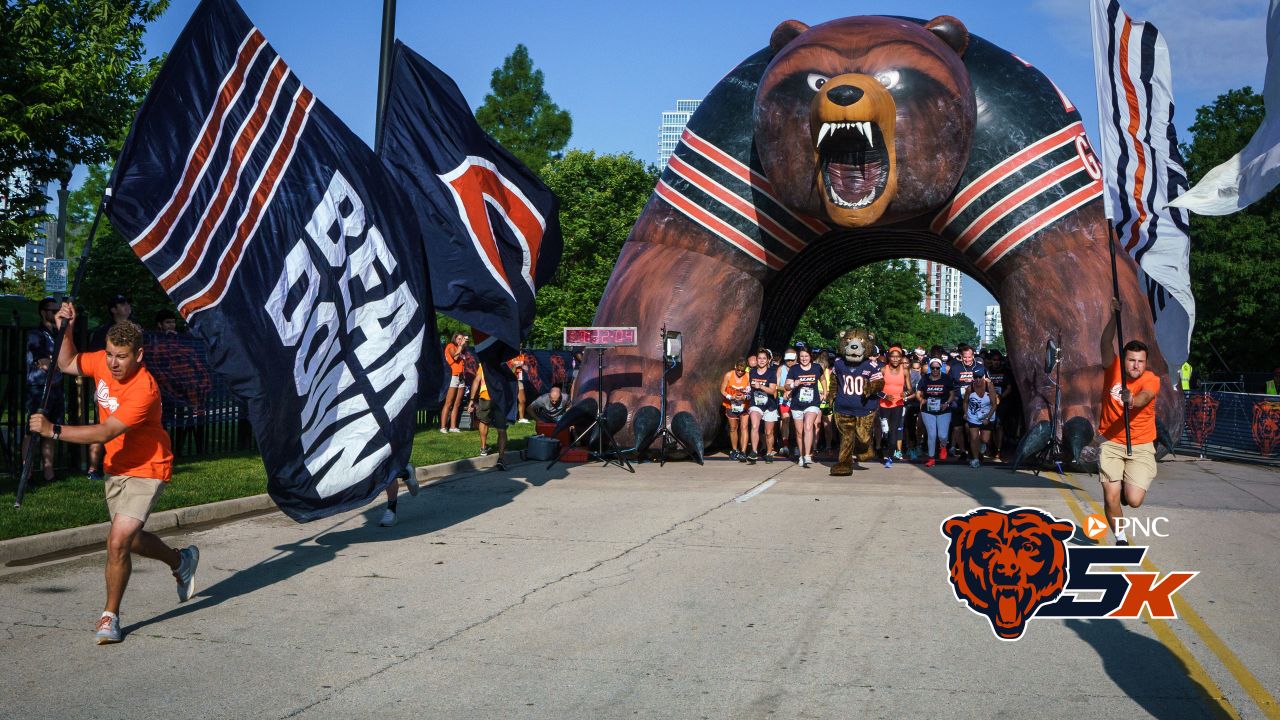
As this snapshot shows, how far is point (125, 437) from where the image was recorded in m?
5.91

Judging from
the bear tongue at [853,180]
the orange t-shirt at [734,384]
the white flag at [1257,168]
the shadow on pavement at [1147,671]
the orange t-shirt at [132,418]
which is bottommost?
the shadow on pavement at [1147,671]

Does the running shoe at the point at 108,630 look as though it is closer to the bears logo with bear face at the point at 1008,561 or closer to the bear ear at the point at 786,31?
the bears logo with bear face at the point at 1008,561

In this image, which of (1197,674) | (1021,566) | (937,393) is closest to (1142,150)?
(1021,566)

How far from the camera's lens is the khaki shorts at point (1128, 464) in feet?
25.1

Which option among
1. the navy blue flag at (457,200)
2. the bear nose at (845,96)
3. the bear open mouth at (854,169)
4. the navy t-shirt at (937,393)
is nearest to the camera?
the navy blue flag at (457,200)

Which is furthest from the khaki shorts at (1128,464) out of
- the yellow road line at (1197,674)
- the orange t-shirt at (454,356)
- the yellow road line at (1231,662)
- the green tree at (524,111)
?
the green tree at (524,111)

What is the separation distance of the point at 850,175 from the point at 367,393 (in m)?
7.81

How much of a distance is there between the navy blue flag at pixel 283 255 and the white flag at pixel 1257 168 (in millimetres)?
5687

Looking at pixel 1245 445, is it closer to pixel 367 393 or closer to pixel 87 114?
pixel 367 393

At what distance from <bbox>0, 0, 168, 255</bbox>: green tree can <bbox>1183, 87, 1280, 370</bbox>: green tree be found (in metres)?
33.8

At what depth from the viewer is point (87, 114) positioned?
57.3 feet

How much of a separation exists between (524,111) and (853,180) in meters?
37.3

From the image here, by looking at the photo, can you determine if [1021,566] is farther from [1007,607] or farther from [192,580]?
[192,580]

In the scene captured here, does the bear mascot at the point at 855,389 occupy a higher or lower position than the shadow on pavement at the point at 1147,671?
higher
